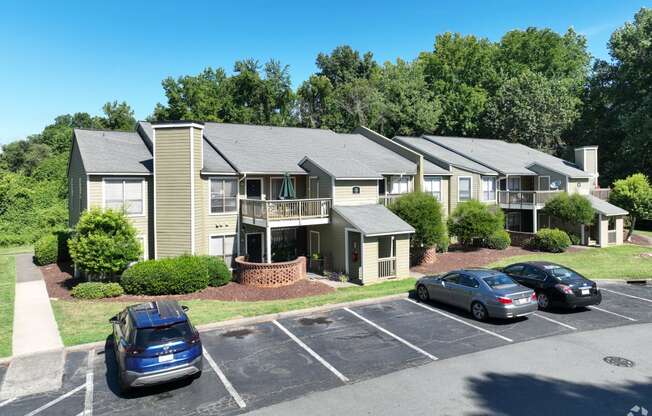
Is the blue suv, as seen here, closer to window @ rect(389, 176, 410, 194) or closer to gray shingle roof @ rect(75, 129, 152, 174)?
Result: gray shingle roof @ rect(75, 129, 152, 174)

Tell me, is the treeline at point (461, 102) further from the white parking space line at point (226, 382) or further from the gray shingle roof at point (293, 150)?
the white parking space line at point (226, 382)

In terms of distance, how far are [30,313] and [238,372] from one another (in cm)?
1003

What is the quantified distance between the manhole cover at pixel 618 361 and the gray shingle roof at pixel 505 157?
2444 centimetres

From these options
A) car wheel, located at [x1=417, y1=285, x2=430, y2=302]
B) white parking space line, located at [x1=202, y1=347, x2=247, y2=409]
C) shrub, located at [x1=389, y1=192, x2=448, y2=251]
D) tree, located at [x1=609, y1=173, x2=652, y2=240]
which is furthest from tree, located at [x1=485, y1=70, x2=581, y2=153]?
white parking space line, located at [x1=202, y1=347, x2=247, y2=409]

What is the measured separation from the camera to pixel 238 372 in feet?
35.4

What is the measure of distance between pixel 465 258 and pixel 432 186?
5.88 m

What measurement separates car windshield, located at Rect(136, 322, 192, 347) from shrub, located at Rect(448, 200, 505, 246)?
75.0 feet

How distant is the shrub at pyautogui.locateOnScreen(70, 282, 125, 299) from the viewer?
18250 millimetres

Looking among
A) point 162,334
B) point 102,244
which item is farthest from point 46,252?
point 162,334

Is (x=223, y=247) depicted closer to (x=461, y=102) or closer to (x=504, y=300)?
(x=504, y=300)

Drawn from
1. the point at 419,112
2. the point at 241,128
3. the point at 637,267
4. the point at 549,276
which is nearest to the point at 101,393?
the point at 549,276

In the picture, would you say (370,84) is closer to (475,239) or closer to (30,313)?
(475,239)

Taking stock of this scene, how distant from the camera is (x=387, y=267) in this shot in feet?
75.1

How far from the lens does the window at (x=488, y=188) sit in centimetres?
3381
